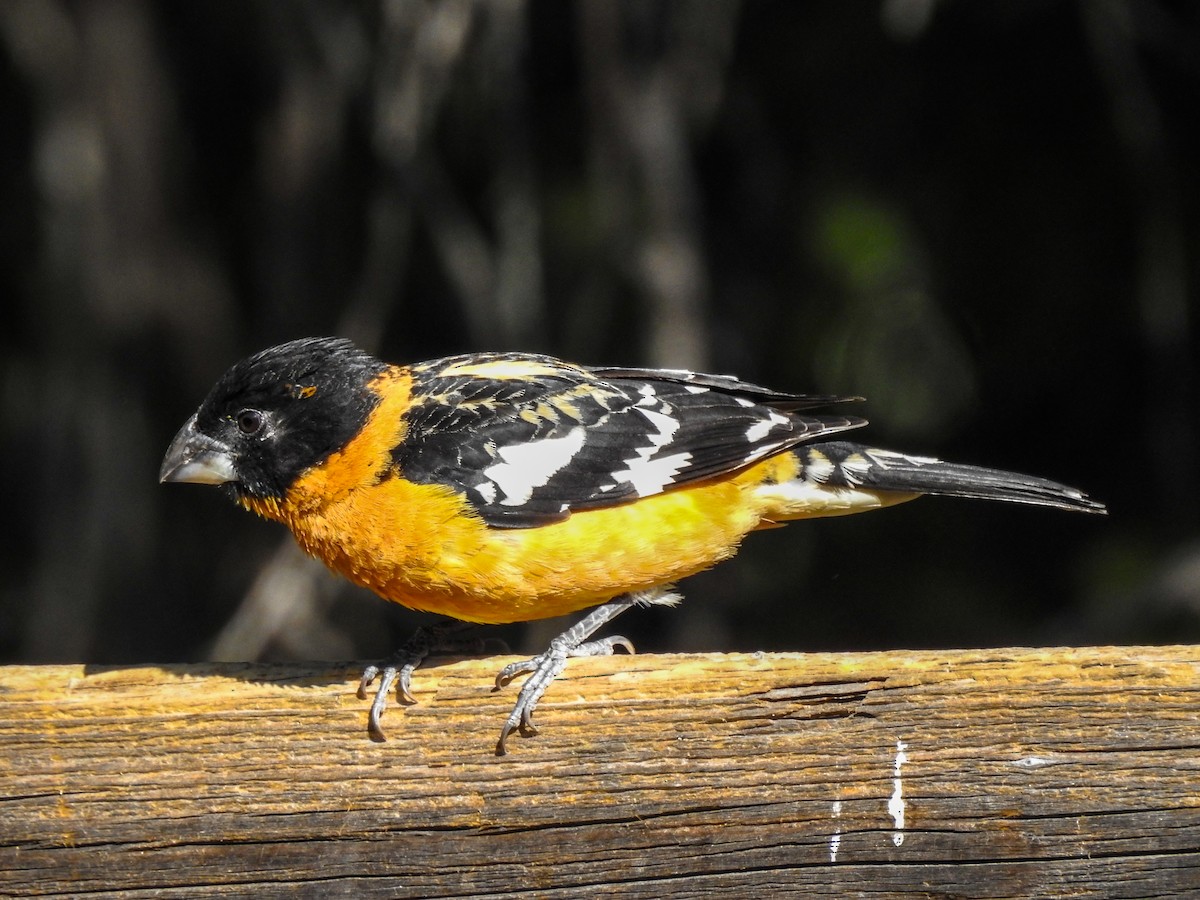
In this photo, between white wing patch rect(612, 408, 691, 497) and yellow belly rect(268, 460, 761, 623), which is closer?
yellow belly rect(268, 460, 761, 623)

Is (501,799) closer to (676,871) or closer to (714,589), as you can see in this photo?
(676,871)

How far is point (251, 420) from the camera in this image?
124 inches

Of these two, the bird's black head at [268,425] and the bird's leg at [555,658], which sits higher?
the bird's black head at [268,425]

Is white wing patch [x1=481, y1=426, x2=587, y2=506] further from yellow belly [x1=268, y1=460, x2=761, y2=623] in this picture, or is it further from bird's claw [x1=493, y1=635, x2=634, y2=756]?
bird's claw [x1=493, y1=635, x2=634, y2=756]

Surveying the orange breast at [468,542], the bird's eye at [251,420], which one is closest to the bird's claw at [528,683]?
the orange breast at [468,542]

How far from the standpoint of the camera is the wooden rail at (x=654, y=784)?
208 centimetres

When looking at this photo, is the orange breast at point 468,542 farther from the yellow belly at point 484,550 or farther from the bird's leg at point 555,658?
the bird's leg at point 555,658

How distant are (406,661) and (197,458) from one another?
2.77 feet

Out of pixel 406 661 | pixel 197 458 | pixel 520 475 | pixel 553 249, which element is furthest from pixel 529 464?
pixel 553 249

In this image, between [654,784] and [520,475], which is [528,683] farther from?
[520,475]

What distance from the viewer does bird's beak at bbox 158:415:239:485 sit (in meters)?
3.17

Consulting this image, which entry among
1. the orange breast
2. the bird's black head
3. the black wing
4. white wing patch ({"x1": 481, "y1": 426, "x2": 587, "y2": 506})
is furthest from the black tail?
the bird's black head

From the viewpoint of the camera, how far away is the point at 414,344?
6562 mm

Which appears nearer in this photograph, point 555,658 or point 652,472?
point 555,658
